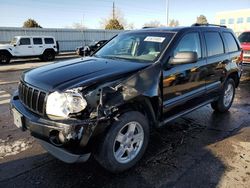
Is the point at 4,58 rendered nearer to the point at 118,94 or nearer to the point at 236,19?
the point at 118,94

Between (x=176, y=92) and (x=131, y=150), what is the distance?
1142 mm

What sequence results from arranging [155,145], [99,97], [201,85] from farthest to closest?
[201,85] → [155,145] → [99,97]

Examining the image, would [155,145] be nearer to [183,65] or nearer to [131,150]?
[131,150]

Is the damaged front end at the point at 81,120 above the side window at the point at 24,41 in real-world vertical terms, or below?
below

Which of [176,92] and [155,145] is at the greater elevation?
[176,92]

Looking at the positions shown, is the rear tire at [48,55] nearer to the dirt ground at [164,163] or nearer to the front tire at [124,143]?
the dirt ground at [164,163]

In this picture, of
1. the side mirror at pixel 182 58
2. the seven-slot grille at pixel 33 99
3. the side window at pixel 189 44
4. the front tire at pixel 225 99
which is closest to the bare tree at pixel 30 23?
the front tire at pixel 225 99

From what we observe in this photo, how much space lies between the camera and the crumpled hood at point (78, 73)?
309 centimetres

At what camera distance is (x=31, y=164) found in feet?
11.9

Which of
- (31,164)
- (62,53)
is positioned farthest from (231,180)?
(62,53)

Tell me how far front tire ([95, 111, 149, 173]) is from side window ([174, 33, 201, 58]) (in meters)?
1.30

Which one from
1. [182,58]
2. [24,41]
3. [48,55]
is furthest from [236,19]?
[182,58]

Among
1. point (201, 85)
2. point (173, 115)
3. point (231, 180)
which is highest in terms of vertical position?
point (201, 85)

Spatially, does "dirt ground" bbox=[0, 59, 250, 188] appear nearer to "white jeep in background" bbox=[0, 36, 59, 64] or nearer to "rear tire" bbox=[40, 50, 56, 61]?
"white jeep in background" bbox=[0, 36, 59, 64]
